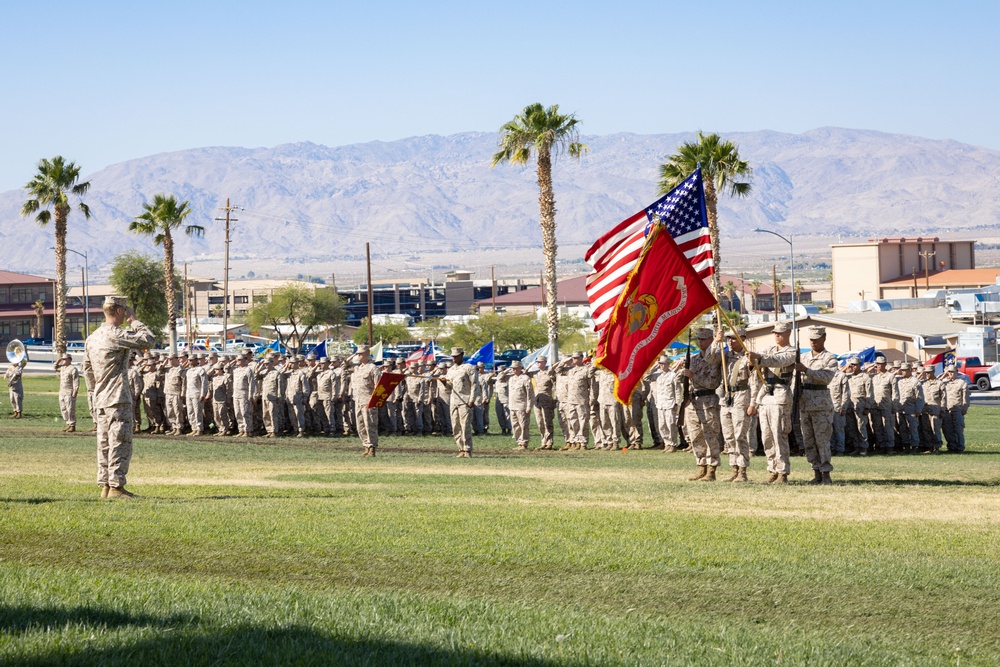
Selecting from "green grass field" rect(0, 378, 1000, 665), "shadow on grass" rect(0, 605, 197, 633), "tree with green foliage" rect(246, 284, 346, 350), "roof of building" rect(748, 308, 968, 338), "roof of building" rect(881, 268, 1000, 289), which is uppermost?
"roof of building" rect(881, 268, 1000, 289)

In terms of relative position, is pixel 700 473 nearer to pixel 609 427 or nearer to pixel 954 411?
pixel 609 427

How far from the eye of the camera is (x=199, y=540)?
9977mm

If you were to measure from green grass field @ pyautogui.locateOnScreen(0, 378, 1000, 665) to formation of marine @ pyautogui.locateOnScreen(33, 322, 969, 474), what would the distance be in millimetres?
1403

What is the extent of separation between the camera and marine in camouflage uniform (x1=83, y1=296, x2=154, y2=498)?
499 inches

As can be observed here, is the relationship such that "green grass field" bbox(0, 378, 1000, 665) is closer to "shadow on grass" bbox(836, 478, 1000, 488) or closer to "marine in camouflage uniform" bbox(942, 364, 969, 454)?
"shadow on grass" bbox(836, 478, 1000, 488)

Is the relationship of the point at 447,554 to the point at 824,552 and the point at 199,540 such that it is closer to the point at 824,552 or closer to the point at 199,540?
the point at 199,540

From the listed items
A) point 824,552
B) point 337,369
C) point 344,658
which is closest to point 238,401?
point 337,369

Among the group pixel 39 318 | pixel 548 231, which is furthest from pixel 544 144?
pixel 39 318

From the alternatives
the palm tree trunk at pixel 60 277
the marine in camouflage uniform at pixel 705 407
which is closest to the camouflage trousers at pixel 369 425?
the marine in camouflage uniform at pixel 705 407

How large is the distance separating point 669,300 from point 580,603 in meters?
7.03

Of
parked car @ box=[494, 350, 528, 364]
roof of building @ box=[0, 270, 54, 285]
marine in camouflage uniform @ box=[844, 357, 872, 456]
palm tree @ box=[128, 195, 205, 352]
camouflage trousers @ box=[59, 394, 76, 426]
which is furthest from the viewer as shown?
roof of building @ box=[0, 270, 54, 285]

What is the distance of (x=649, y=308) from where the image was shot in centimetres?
1449

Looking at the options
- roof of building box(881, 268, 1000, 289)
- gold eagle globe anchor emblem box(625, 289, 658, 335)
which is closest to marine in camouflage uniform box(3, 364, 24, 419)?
gold eagle globe anchor emblem box(625, 289, 658, 335)

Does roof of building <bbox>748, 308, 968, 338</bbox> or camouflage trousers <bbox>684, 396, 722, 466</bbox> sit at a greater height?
roof of building <bbox>748, 308, 968, 338</bbox>
